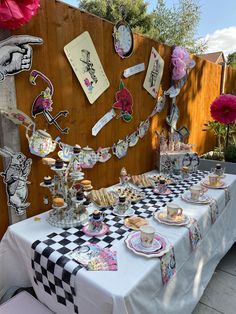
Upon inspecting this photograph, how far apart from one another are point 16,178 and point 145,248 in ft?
2.55

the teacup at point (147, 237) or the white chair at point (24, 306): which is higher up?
the teacup at point (147, 237)

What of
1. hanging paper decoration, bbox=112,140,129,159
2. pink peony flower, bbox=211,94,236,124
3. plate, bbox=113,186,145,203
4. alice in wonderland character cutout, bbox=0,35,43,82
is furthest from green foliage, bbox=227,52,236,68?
alice in wonderland character cutout, bbox=0,35,43,82

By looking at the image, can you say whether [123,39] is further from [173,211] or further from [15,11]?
[173,211]

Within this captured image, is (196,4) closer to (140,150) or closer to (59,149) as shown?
(140,150)

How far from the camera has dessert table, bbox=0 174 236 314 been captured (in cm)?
85

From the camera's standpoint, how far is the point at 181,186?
192cm

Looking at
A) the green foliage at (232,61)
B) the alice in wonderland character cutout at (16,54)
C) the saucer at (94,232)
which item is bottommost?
the saucer at (94,232)

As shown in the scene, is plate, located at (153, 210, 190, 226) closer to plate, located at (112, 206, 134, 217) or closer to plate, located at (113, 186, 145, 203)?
plate, located at (112, 206, 134, 217)

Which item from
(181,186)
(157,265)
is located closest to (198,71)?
(181,186)

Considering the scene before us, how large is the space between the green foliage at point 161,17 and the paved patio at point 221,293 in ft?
28.9

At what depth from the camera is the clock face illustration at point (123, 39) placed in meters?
1.73

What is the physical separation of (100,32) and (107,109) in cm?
53

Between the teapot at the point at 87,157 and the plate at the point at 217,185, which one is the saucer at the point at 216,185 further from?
the teapot at the point at 87,157

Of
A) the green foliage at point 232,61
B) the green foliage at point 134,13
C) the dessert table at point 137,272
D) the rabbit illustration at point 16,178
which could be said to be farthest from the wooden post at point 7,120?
the green foliage at point 134,13
